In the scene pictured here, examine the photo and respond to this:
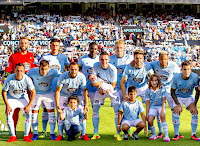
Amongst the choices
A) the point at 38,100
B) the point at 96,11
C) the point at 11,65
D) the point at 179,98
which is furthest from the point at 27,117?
the point at 96,11

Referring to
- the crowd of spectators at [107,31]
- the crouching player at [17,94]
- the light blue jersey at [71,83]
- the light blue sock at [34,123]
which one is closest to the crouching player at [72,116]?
the light blue jersey at [71,83]

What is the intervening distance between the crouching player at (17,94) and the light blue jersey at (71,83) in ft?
2.03

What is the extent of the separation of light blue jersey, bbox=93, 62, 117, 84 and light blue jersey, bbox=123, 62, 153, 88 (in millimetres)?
270

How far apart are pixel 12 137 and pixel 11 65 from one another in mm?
1743

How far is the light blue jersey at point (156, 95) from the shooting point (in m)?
7.95

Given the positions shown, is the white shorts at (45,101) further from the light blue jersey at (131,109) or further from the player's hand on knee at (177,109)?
the player's hand on knee at (177,109)

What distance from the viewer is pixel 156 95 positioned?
7.94 meters

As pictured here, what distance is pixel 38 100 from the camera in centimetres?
807

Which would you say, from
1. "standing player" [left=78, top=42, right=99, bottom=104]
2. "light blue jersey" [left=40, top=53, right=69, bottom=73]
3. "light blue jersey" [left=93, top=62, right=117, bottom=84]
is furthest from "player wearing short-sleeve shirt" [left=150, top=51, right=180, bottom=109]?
"light blue jersey" [left=40, top=53, right=69, bottom=73]

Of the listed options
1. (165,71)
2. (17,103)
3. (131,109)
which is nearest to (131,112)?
(131,109)

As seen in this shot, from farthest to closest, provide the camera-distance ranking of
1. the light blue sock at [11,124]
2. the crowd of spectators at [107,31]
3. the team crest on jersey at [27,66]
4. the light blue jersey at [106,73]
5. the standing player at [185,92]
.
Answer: the crowd of spectators at [107,31], the team crest on jersey at [27,66], the light blue jersey at [106,73], the standing player at [185,92], the light blue sock at [11,124]

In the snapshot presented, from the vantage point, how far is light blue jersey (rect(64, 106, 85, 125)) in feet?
25.7

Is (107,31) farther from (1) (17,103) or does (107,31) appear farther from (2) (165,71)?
(1) (17,103)

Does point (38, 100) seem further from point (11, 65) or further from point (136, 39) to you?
point (136, 39)
